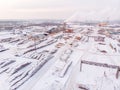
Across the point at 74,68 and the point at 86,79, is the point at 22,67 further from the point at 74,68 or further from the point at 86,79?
the point at 86,79

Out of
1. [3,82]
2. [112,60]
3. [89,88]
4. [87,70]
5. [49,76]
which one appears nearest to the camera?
[89,88]

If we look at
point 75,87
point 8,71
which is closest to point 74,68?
point 75,87

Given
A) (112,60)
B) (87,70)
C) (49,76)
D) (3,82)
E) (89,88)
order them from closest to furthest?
1. (89,88)
2. (3,82)
3. (49,76)
4. (87,70)
5. (112,60)

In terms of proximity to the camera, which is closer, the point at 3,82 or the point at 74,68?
the point at 3,82

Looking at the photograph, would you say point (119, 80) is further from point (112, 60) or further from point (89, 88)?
point (112, 60)

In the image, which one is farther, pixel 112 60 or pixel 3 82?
pixel 112 60

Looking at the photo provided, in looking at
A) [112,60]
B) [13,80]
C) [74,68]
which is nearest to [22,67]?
[13,80]

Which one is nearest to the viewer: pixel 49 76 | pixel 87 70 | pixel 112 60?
pixel 49 76

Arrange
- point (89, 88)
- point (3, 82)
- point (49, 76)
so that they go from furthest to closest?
point (49, 76)
point (3, 82)
point (89, 88)
